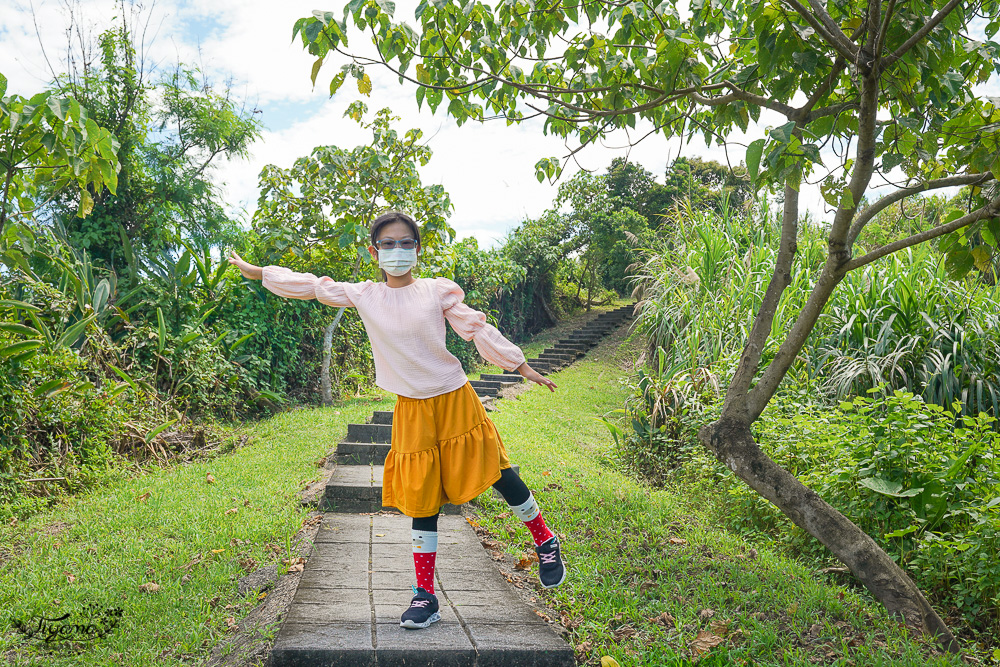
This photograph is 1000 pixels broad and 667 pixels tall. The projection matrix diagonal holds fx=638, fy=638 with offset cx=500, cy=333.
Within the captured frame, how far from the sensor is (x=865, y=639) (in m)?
2.86

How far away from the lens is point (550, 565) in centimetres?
299

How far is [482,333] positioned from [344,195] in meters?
6.31

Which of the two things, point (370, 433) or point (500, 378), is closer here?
point (370, 433)

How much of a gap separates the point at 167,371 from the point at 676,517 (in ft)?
19.6

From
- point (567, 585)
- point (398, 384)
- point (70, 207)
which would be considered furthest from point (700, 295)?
point (70, 207)

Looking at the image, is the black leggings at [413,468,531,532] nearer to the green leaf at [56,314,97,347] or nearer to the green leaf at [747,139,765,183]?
the green leaf at [747,139,765,183]

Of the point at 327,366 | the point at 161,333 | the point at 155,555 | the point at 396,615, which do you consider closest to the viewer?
the point at 396,615

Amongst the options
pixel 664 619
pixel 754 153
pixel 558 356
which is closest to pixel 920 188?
pixel 754 153

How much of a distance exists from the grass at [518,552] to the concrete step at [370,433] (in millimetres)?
499

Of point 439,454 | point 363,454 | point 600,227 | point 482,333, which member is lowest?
point 363,454

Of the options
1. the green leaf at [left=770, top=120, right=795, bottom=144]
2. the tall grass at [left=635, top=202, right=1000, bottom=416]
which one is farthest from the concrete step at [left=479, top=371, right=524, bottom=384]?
the green leaf at [left=770, top=120, right=795, bottom=144]

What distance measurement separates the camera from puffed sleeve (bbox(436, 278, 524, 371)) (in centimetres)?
273

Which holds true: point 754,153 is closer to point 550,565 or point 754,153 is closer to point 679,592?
point 550,565

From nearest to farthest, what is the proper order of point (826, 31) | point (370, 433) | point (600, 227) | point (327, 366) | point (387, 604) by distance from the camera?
point (826, 31) → point (387, 604) → point (370, 433) → point (327, 366) → point (600, 227)
